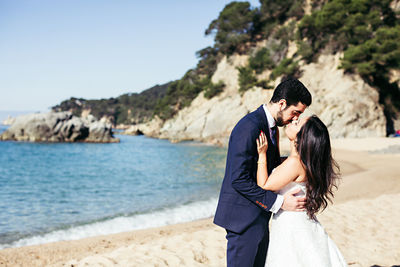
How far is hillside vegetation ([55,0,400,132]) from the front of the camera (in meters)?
33.4

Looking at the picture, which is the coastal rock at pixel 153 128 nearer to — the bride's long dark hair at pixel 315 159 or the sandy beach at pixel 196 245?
the sandy beach at pixel 196 245

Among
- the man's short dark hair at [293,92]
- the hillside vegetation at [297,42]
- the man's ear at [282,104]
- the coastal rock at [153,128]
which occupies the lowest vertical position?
the coastal rock at [153,128]

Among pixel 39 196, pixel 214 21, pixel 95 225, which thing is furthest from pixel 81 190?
pixel 214 21

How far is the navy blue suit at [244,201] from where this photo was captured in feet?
8.37

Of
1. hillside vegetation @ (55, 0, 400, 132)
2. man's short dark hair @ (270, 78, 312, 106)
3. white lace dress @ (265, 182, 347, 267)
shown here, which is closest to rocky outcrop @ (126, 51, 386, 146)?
hillside vegetation @ (55, 0, 400, 132)

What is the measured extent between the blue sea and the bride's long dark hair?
23.9 feet

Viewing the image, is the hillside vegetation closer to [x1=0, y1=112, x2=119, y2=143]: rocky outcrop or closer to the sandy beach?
[x1=0, y1=112, x2=119, y2=143]: rocky outcrop

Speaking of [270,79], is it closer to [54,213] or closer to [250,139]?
[54,213]

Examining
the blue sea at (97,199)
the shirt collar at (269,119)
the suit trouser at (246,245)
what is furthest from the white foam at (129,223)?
the shirt collar at (269,119)

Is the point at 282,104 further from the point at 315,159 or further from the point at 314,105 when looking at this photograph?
the point at 314,105

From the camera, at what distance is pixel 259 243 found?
8.69ft

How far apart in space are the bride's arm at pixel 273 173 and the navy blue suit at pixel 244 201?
0.05m

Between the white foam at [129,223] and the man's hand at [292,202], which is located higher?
the man's hand at [292,202]

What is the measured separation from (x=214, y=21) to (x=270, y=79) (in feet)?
72.2
